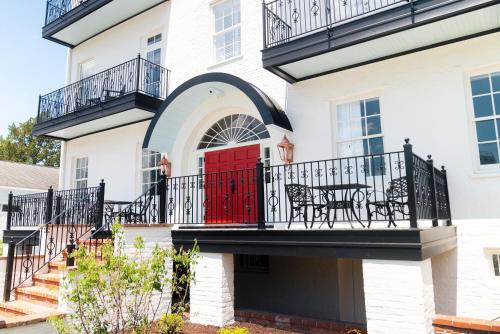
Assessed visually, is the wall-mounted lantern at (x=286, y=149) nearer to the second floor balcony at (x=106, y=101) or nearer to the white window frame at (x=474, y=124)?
the white window frame at (x=474, y=124)

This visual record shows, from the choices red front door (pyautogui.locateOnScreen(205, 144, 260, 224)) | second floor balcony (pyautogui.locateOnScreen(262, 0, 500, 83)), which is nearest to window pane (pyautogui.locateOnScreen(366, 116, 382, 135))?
second floor balcony (pyautogui.locateOnScreen(262, 0, 500, 83))

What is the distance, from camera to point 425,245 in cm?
523

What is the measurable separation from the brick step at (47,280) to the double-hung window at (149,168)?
3968mm

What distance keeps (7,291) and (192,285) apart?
13.4 feet

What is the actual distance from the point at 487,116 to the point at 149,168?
29.5 ft

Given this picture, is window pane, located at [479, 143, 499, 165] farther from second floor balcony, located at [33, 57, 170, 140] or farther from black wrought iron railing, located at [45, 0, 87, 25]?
black wrought iron railing, located at [45, 0, 87, 25]

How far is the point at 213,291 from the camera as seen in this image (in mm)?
7047

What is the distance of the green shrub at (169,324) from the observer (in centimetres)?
622

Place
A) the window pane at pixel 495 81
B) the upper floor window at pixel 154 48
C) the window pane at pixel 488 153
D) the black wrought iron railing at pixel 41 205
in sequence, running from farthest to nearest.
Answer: the upper floor window at pixel 154 48 < the black wrought iron railing at pixel 41 205 < the window pane at pixel 495 81 < the window pane at pixel 488 153

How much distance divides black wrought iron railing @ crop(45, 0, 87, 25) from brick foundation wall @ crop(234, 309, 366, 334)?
1235 cm

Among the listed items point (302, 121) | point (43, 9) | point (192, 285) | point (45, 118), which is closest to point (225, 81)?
point (302, 121)

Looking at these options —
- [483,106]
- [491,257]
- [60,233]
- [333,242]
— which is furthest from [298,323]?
[60,233]

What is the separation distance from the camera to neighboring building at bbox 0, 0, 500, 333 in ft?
20.1

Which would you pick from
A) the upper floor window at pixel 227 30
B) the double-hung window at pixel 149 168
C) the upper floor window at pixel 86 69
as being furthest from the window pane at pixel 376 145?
the upper floor window at pixel 86 69
